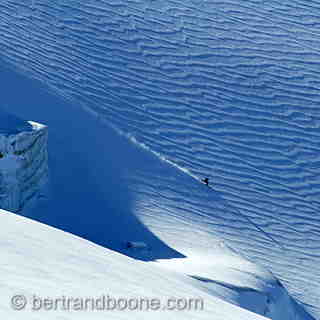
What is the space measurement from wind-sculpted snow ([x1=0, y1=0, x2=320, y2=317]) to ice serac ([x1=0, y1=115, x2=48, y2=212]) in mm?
2115

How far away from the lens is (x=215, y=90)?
48.6ft

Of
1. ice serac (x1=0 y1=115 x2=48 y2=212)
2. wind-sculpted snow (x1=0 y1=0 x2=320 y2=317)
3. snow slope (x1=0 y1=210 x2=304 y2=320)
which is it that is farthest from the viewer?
wind-sculpted snow (x1=0 y1=0 x2=320 y2=317)

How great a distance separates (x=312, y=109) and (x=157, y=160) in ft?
11.2

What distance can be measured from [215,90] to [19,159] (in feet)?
19.5

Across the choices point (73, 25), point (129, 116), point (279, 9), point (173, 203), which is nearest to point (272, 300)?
point (173, 203)

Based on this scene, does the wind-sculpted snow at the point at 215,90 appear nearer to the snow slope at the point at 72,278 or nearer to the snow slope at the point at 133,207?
the snow slope at the point at 133,207

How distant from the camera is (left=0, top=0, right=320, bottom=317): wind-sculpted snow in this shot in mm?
12547

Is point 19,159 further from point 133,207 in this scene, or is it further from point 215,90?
point 215,90

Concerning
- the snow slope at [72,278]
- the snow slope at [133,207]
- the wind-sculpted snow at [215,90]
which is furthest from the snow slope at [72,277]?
the wind-sculpted snow at [215,90]

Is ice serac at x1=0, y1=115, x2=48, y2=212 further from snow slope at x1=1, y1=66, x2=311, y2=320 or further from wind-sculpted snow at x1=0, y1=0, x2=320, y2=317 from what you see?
wind-sculpted snow at x1=0, y1=0, x2=320, y2=317

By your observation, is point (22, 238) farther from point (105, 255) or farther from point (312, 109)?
point (312, 109)

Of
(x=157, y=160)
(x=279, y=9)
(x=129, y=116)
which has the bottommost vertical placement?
(x=157, y=160)

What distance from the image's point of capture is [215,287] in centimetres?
838

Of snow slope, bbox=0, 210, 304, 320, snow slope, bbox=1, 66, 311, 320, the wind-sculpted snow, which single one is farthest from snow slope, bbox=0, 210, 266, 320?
the wind-sculpted snow
